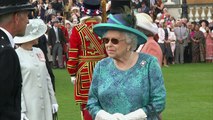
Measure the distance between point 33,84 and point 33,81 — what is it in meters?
0.04

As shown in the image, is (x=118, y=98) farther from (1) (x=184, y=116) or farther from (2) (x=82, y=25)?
(1) (x=184, y=116)

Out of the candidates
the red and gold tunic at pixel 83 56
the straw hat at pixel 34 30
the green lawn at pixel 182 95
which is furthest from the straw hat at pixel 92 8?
the green lawn at pixel 182 95

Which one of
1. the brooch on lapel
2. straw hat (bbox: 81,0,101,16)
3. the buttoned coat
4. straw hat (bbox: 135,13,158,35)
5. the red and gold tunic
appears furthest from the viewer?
straw hat (bbox: 81,0,101,16)

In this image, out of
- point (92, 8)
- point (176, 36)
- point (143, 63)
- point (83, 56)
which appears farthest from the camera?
point (176, 36)

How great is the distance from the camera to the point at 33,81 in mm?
8914

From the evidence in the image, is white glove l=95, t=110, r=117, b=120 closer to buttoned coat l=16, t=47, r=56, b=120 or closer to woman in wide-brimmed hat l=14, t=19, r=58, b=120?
woman in wide-brimmed hat l=14, t=19, r=58, b=120

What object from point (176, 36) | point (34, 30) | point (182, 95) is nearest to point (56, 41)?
point (176, 36)

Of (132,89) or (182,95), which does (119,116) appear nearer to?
(132,89)

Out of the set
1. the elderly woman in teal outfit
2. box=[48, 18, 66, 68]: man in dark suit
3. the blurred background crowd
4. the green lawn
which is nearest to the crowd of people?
the elderly woman in teal outfit

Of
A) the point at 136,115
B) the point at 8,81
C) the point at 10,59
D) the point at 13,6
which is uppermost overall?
the point at 13,6

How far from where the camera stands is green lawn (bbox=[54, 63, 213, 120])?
1499 cm

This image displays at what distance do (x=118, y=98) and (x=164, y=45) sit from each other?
24532mm

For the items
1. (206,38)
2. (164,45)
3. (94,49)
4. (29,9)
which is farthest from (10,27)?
(206,38)

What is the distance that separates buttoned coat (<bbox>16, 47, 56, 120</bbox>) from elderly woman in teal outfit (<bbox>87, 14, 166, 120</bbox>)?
2103 millimetres
